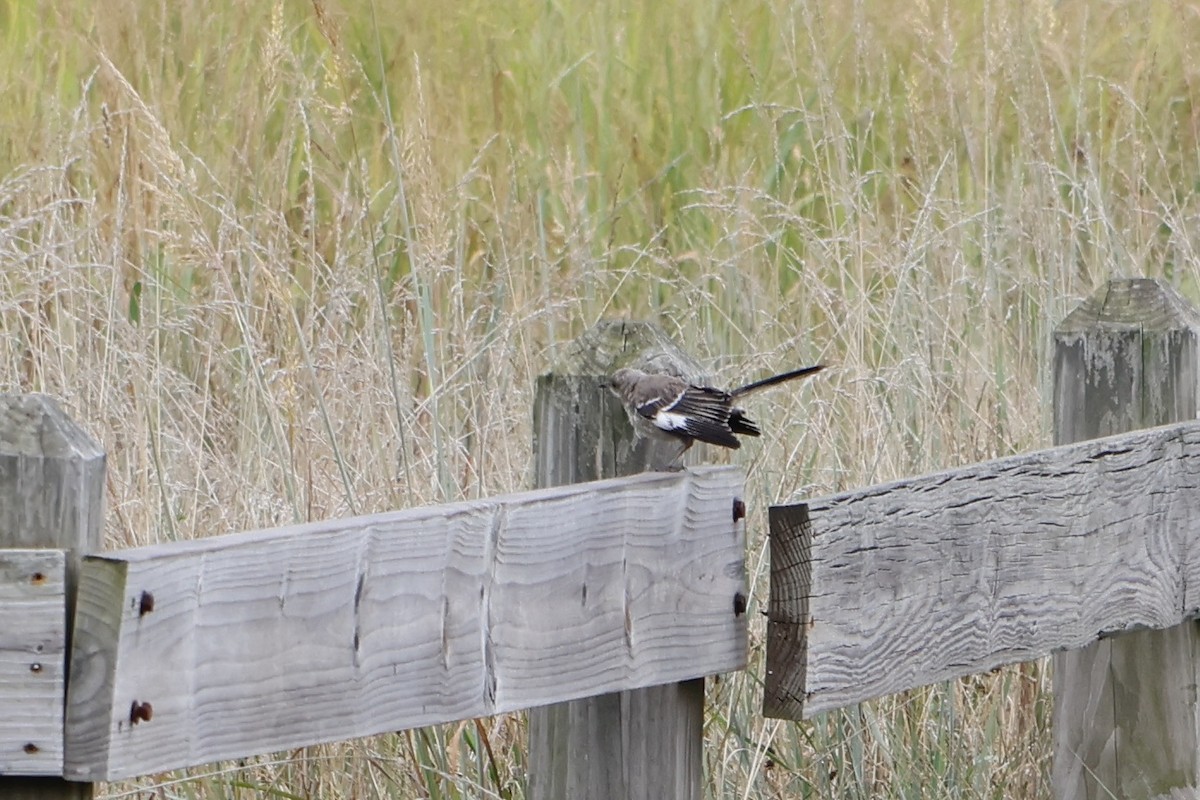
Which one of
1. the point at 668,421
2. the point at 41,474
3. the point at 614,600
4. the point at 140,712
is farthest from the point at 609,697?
the point at 41,474

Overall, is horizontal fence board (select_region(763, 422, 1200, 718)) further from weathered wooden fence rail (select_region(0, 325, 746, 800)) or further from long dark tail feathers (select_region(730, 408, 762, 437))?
long dark tail feathers (select_region(730, 408, 762, 437))

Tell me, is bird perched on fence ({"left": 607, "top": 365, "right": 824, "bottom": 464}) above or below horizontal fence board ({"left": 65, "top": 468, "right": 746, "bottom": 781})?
above

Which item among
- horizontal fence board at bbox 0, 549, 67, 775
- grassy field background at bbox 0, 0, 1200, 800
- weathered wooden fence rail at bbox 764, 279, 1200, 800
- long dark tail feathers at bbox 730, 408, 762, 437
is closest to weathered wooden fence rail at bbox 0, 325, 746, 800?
horizontal fence board at bbox 0, 549, 67, 775

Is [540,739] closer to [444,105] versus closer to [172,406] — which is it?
[172,406]

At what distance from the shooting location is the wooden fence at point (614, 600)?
1.35 metres

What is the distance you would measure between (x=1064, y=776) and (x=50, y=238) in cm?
224

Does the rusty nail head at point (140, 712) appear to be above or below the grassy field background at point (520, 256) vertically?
below

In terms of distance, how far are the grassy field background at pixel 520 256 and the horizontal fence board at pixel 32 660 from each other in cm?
106

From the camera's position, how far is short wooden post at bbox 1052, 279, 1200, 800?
2717 millimetres

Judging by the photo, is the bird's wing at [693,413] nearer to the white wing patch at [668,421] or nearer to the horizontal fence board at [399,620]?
the white wing patch at [668,421]

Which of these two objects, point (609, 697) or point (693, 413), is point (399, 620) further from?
point (693, 413)

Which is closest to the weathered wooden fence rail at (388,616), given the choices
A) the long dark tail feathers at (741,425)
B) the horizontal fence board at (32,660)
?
the horizontal fence board at (32,660)

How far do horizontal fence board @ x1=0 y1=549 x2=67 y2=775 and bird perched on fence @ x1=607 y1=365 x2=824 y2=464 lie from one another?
806mm

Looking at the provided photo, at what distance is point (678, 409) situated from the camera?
2.18 m
